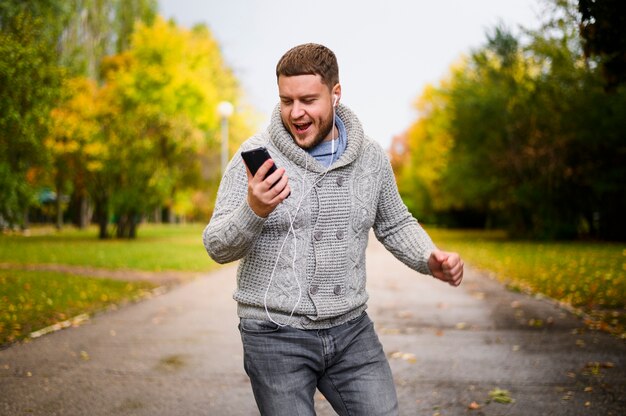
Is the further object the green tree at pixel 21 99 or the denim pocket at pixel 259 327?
the green tree at pixel 21 99

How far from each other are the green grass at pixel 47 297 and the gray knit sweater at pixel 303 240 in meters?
5.48

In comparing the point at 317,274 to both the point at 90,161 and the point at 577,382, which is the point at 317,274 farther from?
the point at 90,161

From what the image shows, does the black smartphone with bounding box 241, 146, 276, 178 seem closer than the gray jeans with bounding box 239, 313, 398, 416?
Yes

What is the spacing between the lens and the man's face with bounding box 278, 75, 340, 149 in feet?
8.29

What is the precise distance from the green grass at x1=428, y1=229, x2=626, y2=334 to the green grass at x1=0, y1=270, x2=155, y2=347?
23.0 ft

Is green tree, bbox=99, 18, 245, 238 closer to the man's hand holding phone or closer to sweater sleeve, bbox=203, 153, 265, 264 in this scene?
sweater sleeve, bbox=203, 153, 265, 264

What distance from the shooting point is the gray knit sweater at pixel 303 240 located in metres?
2.53

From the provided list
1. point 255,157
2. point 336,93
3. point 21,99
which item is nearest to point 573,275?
point 21,99

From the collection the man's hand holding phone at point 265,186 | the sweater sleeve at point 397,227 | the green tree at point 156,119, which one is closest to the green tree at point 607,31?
A: the sweater sleeve at point 397,227

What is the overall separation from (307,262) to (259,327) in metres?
0.31

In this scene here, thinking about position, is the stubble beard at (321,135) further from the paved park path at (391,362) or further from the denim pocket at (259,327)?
the paved park path at (391,362)

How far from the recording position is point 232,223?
2.38 m

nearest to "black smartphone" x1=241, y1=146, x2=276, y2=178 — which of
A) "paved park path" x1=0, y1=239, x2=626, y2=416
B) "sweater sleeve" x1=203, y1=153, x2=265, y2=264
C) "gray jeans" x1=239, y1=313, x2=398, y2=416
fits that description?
"sweater sleeve" x1=203, y1=153, x2=265, y2=264

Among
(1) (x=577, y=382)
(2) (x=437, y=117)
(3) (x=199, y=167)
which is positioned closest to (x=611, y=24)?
(1) (x=577, y=382)
